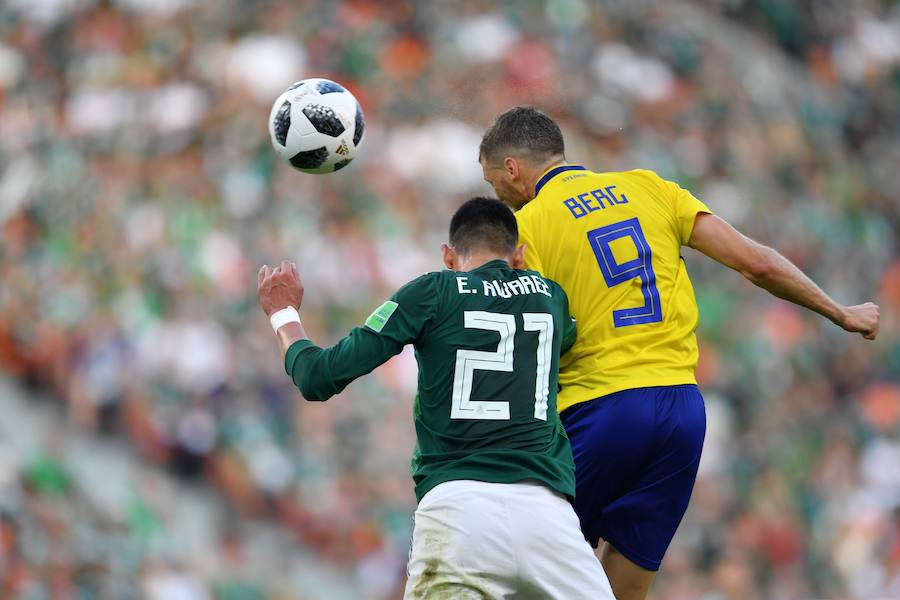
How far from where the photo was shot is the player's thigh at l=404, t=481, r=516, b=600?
184 inches

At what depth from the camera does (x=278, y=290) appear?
5.18m

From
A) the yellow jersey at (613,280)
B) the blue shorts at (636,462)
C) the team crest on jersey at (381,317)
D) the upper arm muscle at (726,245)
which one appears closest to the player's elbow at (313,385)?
the team crest on jersey at (381,317)

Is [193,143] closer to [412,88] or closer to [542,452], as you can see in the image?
[412,88]

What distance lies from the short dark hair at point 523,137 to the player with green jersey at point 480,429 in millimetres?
884

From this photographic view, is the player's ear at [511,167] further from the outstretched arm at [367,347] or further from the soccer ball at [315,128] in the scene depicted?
the outstretched arm at [367,347]

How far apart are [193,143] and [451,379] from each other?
9.06 metres

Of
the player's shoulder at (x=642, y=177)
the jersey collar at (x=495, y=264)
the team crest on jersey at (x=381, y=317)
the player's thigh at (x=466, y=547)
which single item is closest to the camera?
the player's thigh at (x=466, y=547)

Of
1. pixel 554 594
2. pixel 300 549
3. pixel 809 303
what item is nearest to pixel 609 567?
pixel 554 594

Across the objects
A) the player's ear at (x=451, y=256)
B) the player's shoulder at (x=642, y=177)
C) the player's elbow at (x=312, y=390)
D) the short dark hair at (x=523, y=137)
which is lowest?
the player's elbow at (x=312, y=390)

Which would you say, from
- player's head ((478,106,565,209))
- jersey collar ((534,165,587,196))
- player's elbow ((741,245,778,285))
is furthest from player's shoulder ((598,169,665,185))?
player's elbow ((741,245,778,285))

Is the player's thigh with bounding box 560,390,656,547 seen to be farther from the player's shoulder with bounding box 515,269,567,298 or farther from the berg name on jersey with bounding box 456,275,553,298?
the berg name on jersey with bounding box 456,275,553,298

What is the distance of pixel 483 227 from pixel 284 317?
792 mm

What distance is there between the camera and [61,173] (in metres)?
12.9

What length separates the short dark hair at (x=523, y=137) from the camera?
5.72 metres
